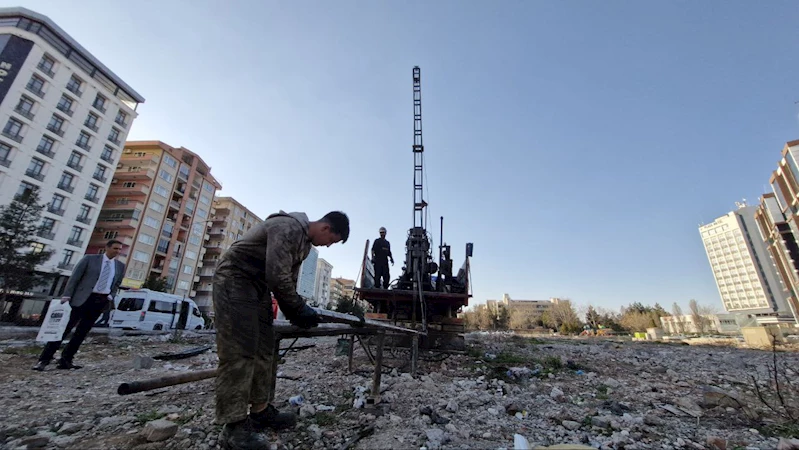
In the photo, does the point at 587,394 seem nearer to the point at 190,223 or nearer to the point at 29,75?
the point at 29,75

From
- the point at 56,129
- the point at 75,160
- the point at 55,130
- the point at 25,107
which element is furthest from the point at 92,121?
the point at 25,107

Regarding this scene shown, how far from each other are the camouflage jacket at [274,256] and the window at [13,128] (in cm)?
3914

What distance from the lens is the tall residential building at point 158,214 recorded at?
3419 centimetres

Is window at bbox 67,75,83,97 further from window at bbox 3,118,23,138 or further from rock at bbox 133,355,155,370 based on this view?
rock at bbox 133,355,155,370

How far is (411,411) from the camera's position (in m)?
3.15

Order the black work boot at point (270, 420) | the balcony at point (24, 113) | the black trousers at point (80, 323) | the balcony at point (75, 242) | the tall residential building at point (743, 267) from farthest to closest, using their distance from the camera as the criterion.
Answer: the tall residential building at point (743, 267) < the balcony at point (75, 242) < the balcony at point (24, 113) < the black trousers at point (80, 323) < the black work boot at point (270, 420)

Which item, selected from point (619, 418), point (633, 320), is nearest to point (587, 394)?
point (619, 418)

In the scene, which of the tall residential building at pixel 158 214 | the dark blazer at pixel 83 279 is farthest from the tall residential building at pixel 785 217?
the tall residential building at pixel 158 214

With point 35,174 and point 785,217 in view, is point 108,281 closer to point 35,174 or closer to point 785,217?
point 35,174

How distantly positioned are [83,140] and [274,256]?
43440mm

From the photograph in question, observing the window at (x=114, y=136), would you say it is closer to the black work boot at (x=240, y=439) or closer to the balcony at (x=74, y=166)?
the balcony at (x=74, y=166)

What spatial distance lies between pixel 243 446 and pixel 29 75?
42369 millimetres

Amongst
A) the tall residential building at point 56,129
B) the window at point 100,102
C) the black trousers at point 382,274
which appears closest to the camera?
the black trousers at point 382,274

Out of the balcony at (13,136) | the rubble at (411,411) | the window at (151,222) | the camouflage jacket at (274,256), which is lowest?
the rubble at (411,411)
